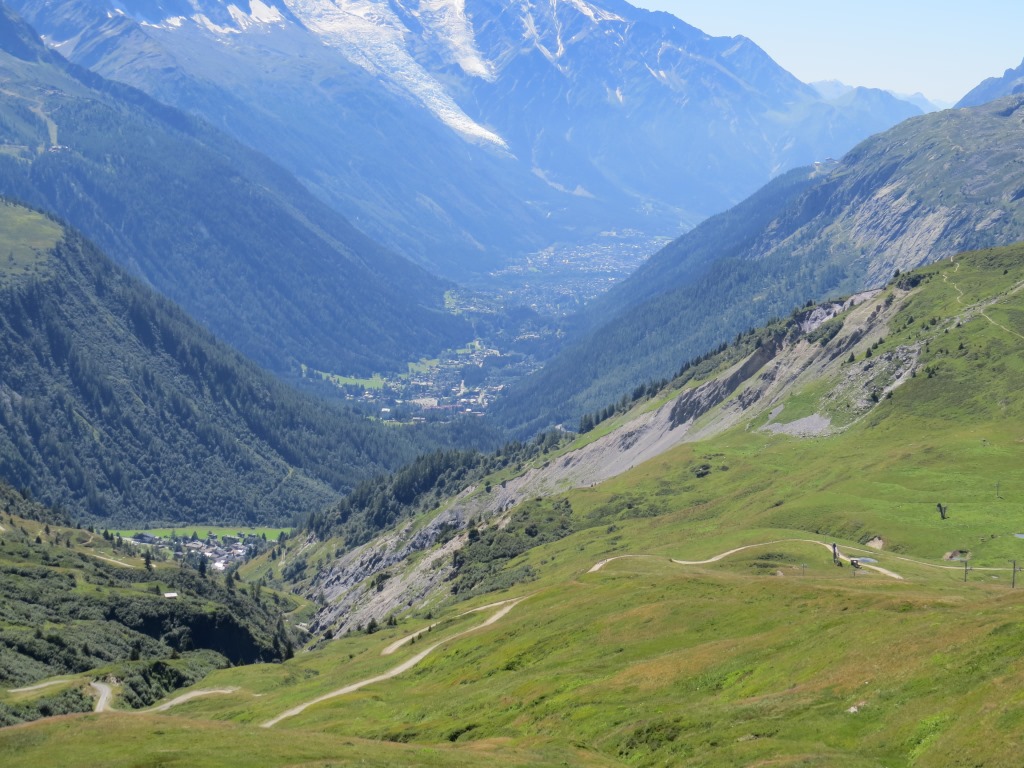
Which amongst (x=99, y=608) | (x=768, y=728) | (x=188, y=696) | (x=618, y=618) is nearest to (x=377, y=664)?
(x=188, y=696)

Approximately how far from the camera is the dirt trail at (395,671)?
115375 mm

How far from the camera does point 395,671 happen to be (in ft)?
436

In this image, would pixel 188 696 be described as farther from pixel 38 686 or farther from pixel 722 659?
pixel 722 659

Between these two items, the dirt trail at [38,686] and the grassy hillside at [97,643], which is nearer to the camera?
the dirt trail at [38,686]

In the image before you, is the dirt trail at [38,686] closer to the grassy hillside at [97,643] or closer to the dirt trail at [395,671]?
the grassy hillside at [97,643]

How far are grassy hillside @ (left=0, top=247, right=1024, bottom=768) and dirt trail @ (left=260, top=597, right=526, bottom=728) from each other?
140 cm

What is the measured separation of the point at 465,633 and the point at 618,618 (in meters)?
31.3

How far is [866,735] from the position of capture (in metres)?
64.6

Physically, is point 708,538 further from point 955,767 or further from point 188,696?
point 955,767

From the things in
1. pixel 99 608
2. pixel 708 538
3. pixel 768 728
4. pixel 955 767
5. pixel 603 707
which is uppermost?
pixel 955 767

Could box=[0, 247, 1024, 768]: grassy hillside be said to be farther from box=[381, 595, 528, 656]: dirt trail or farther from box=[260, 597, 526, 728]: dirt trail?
box=[381, 595, 528, 656]: dirt trail

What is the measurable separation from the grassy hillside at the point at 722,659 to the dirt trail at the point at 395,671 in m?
1.40

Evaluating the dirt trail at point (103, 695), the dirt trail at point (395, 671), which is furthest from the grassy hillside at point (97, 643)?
the dirt trail at point (395, 671)

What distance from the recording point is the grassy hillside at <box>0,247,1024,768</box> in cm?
6731
